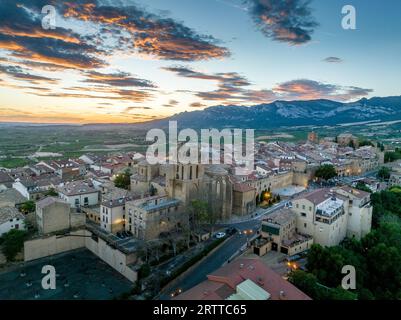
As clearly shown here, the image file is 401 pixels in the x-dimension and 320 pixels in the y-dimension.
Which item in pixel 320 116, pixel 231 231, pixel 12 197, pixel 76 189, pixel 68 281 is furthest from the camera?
pixel 320 116

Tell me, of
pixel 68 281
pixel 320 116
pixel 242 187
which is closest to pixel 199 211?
pixel 242 187

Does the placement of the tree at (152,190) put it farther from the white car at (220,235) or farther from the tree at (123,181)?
the white car at (220,235)

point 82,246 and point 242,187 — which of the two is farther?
point 242,187

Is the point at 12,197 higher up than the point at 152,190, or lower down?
lower down

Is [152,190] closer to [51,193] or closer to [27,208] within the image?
[51,193]

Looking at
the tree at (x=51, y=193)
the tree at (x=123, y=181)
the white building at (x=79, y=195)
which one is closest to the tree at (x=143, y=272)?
the white building at (x=79, y=195)

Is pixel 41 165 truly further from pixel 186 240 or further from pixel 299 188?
pixel 299 188
